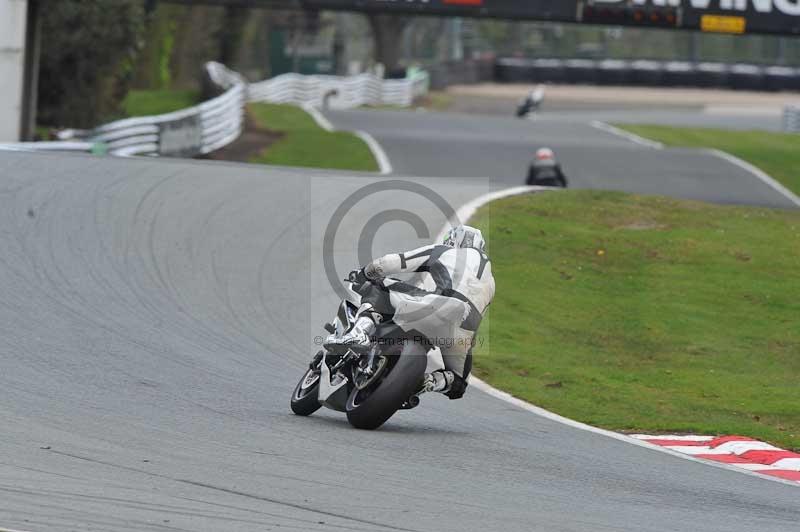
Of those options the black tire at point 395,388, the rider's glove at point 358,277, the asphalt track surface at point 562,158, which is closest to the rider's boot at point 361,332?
the rider's glove at point 358,277

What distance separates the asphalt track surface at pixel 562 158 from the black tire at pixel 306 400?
15.4 meters

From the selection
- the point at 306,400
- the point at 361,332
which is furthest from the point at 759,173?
the point at 361,332

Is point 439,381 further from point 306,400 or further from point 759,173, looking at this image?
point 759,173

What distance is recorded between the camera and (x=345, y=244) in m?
15.9

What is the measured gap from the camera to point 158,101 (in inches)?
1715

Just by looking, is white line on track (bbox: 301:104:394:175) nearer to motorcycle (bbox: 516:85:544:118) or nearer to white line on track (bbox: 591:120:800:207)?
white line on track (bbox: 591:120:800:207)

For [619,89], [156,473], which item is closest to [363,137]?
[156,473]

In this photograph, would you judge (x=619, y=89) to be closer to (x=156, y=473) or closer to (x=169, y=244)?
(x=169, y=244)

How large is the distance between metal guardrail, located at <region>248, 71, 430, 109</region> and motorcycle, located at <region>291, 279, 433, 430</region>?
3811cm

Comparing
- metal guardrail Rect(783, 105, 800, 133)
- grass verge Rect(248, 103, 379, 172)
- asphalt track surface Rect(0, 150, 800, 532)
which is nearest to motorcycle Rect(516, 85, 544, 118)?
metal guardrail Rect(783, 105, 800, 133)

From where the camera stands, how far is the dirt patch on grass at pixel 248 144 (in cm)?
2880

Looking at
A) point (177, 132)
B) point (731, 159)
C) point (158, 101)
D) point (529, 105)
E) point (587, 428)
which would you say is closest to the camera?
point (587, 428)

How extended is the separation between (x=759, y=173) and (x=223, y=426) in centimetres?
2325

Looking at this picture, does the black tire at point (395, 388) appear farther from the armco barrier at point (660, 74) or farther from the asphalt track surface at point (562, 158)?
the armco barrier at point (660, 74)
